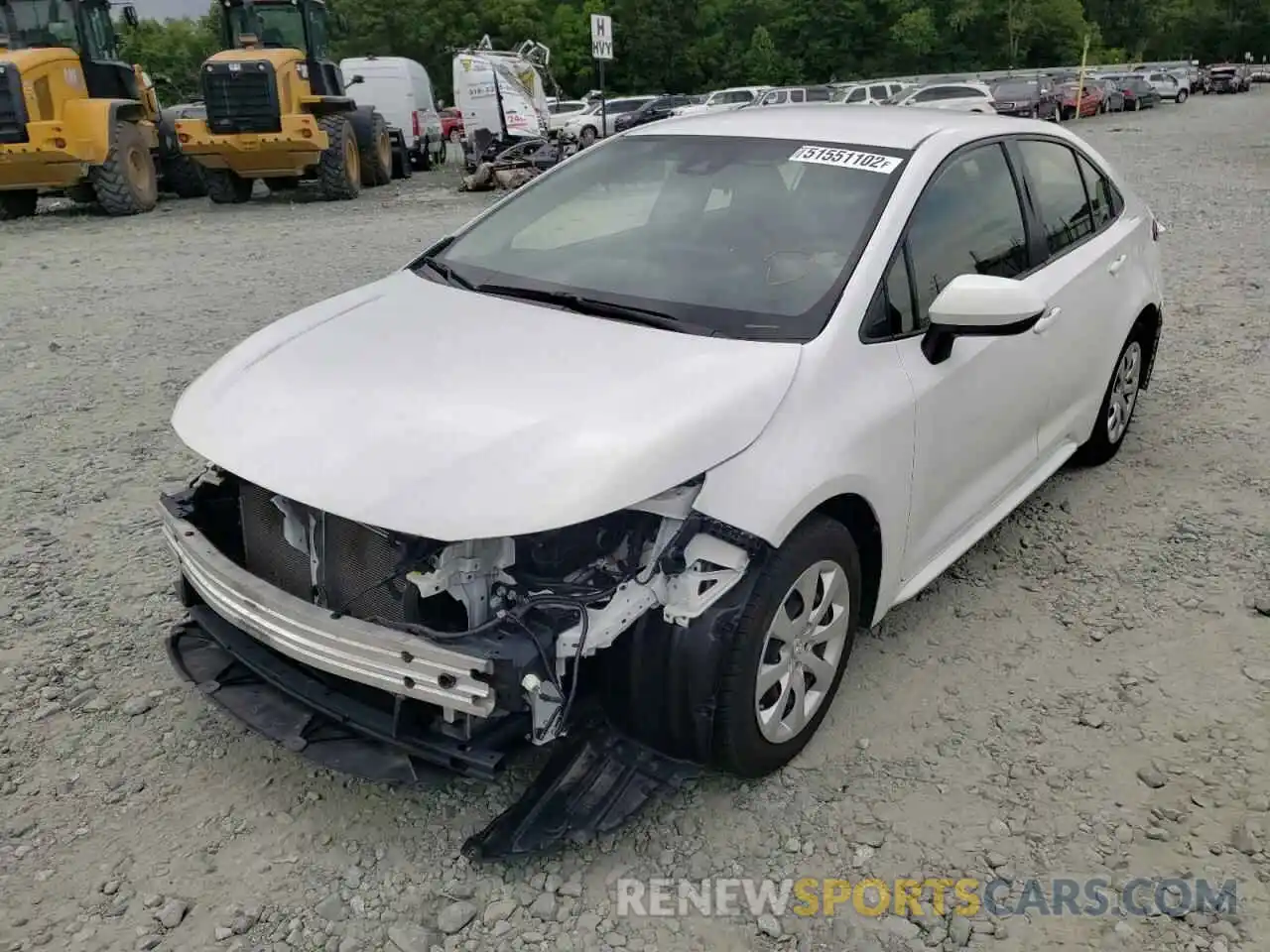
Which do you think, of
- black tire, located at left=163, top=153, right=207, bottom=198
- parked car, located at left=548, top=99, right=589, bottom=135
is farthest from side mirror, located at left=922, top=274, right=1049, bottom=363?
parked car, located at left=548, top=99, right=589, bottom=135

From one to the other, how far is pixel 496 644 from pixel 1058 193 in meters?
3.08

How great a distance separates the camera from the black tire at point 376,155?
17.8 metres

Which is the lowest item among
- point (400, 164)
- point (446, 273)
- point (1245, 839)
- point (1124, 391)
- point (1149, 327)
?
point (1245, 839)

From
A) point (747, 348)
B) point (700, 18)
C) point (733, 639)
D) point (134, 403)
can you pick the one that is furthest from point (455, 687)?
point (700, 18)

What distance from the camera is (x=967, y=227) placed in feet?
11.7

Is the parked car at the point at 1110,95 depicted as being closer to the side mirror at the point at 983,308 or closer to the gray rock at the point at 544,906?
the side mirror at the point at 983,308

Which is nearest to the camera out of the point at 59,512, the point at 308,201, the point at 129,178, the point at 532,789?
the point at 532,789

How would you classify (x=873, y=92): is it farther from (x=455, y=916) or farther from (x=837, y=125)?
(x=455, y=916)

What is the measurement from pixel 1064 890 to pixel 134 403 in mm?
5479

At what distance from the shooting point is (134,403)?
6152 millimetres

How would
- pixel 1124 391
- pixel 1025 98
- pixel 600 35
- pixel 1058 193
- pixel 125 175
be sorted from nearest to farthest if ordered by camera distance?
pixel 1058 193 → pixel 1124 391 → pixel 125 175 → pixel 600 35 → pixel 1025 98

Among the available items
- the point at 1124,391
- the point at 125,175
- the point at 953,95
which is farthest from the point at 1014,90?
the point at 1124,391

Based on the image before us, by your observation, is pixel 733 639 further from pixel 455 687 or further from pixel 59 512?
pixel 59 512

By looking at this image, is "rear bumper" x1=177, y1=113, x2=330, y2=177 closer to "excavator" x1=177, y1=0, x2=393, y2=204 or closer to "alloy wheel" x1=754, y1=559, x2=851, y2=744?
"excavator" x1=177, y1=0, x2=393, y2=204
